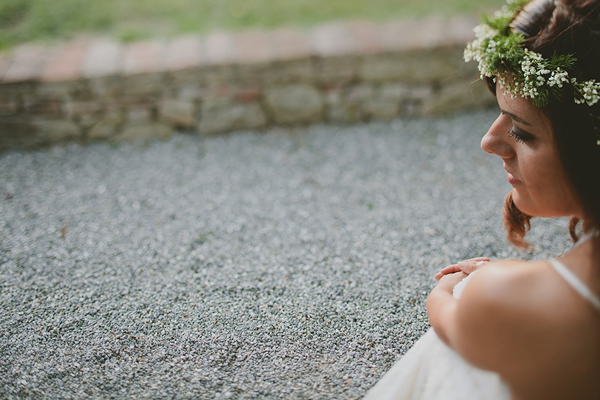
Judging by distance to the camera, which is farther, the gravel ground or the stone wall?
the stone wall

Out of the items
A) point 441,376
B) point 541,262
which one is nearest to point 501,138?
point 541,262

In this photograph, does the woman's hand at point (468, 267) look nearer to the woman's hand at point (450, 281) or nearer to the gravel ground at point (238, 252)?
the woman's hand at point (450, 281)

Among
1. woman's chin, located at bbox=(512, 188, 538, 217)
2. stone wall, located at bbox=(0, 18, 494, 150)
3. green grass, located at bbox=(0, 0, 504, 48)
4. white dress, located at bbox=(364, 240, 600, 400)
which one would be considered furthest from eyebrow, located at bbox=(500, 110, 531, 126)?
green grass, located at bbox=(0, 0, 504, 48)

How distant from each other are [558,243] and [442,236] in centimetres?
72

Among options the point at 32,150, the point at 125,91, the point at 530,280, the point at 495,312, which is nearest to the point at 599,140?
the point at 530,280

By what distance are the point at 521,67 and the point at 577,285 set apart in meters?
0.67

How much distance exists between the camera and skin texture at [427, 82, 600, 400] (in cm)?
119

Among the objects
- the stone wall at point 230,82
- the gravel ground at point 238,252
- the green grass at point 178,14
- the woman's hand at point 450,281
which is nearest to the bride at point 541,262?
the woman's hand at point 450,281

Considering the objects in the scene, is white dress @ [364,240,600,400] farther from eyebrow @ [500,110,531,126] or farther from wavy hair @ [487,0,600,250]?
eyebrow @ [500,110,531,126]

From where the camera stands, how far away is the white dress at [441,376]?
1.36 metres

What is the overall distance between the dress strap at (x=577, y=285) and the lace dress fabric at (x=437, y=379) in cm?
32

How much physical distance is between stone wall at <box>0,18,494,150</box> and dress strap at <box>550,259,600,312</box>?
3095mm

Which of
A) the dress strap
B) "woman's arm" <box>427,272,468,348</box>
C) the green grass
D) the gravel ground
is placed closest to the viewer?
the dress strap

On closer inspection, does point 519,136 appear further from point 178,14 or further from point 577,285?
point 178,14
